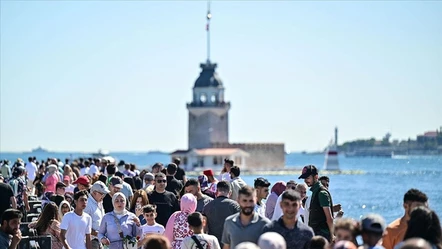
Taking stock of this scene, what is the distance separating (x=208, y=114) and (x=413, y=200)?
101196mm

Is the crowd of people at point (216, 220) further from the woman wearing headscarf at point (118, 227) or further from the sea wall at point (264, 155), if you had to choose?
the sea wall at point (264, 155)

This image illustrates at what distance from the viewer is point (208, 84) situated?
11325 cm

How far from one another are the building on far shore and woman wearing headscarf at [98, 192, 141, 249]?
9527cm

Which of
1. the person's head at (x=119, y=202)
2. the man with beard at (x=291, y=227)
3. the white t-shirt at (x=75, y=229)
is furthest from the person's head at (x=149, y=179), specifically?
the man with beard at (x=291, y=227)

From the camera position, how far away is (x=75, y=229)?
42.6 ft

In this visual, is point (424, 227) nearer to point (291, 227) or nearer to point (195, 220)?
point (291, 227)

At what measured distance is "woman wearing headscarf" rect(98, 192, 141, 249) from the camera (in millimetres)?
13367

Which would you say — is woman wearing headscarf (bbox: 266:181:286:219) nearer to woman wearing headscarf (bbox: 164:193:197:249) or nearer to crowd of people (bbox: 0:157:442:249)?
crowd of people (bbox: 0:157:442:249)

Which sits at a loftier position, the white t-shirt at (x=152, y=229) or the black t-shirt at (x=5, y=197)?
the black t-shirt at (x=5, y=197)

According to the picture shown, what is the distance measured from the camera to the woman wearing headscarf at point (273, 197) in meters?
14.5

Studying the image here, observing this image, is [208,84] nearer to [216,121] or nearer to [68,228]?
[216,121]

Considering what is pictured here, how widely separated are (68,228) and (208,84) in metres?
100

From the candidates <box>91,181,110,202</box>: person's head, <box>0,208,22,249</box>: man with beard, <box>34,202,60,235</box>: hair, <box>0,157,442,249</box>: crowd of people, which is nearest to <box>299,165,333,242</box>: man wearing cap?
<box>0,157,442,249</box>: crowd of people

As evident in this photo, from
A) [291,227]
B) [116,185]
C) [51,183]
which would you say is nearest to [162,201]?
[116,185]
